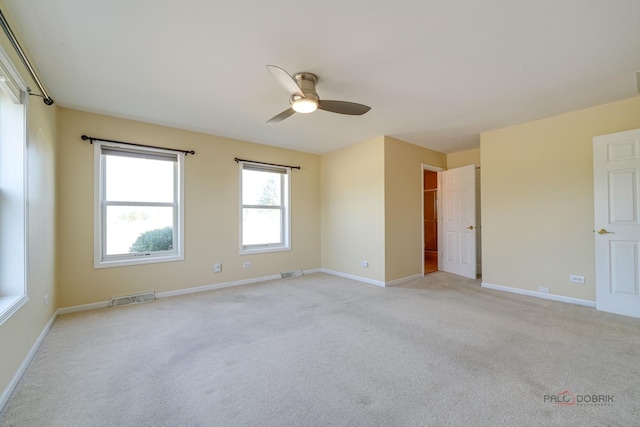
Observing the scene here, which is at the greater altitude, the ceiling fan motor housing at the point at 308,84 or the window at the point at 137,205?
the ceiling fan motor housing at the point at 308,84

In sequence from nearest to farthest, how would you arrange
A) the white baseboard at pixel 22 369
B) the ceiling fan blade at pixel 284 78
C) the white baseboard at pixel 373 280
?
the white baseboard at pixel 22 369
the ceiling fan blade at pixel 284 78
the white baseboard at pixel 373 280

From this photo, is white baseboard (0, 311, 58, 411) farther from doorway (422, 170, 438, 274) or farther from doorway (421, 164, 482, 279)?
doorway (422, 170, 438, 274)

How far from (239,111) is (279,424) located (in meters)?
3.30

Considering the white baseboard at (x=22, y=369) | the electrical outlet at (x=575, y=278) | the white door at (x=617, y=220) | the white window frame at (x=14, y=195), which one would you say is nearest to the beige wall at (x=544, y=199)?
the electrical outlet at (x=575, y=278)

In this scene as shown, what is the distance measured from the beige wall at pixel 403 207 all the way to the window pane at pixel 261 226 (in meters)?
2.14

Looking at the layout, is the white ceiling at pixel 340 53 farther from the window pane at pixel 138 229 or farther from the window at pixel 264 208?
the window at pixel 264 208

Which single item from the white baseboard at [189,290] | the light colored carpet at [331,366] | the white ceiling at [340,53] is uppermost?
the white ceiling at [340,53]

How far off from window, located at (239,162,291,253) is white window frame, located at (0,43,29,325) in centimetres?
280

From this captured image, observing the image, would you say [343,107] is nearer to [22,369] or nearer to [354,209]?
[354,209]

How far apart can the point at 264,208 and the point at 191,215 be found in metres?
1.34

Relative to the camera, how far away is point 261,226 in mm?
5156

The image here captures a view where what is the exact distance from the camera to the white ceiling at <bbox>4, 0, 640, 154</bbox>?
183cm

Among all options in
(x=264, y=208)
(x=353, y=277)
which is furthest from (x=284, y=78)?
(x=353, y=277)

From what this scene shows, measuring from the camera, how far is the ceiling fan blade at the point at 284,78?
2045 millimetres
